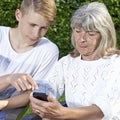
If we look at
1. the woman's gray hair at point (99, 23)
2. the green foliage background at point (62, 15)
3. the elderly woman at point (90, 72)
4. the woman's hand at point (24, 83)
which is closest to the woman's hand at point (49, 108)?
the elderly woman at point (90, 72)

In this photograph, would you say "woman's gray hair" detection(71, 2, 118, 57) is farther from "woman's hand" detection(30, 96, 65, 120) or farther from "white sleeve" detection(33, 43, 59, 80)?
"woman's hand" detection(30, 96, 65, 120)

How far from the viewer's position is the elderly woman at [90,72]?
3262mm

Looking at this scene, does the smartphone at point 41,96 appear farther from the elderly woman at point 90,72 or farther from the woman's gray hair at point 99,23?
the woman's gray hair at point 99,23

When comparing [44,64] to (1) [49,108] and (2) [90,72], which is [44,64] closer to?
(2) [90,72]

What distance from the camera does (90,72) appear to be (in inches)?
137

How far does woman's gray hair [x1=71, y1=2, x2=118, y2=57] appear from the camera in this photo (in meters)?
3.35

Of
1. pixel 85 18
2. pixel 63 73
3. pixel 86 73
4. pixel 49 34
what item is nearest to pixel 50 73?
pixel 63 73

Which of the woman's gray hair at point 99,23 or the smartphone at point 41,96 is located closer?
the smartphone at point 41,96

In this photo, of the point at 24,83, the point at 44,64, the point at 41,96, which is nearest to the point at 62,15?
the point at 44,64

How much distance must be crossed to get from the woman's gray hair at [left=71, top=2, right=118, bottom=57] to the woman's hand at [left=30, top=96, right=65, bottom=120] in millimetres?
647

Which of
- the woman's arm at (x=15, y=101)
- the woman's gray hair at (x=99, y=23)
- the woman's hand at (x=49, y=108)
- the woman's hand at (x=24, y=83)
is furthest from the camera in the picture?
the woman's arm at (x=15, y=101)

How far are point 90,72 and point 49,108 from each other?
0.59 m

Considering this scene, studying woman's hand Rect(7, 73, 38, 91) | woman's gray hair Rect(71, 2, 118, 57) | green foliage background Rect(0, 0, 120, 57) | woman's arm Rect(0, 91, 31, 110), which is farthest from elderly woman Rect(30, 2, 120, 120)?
green foliage background Rect(0, 0, 120, 57)

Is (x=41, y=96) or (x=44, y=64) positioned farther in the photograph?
(x=44, y=64)
